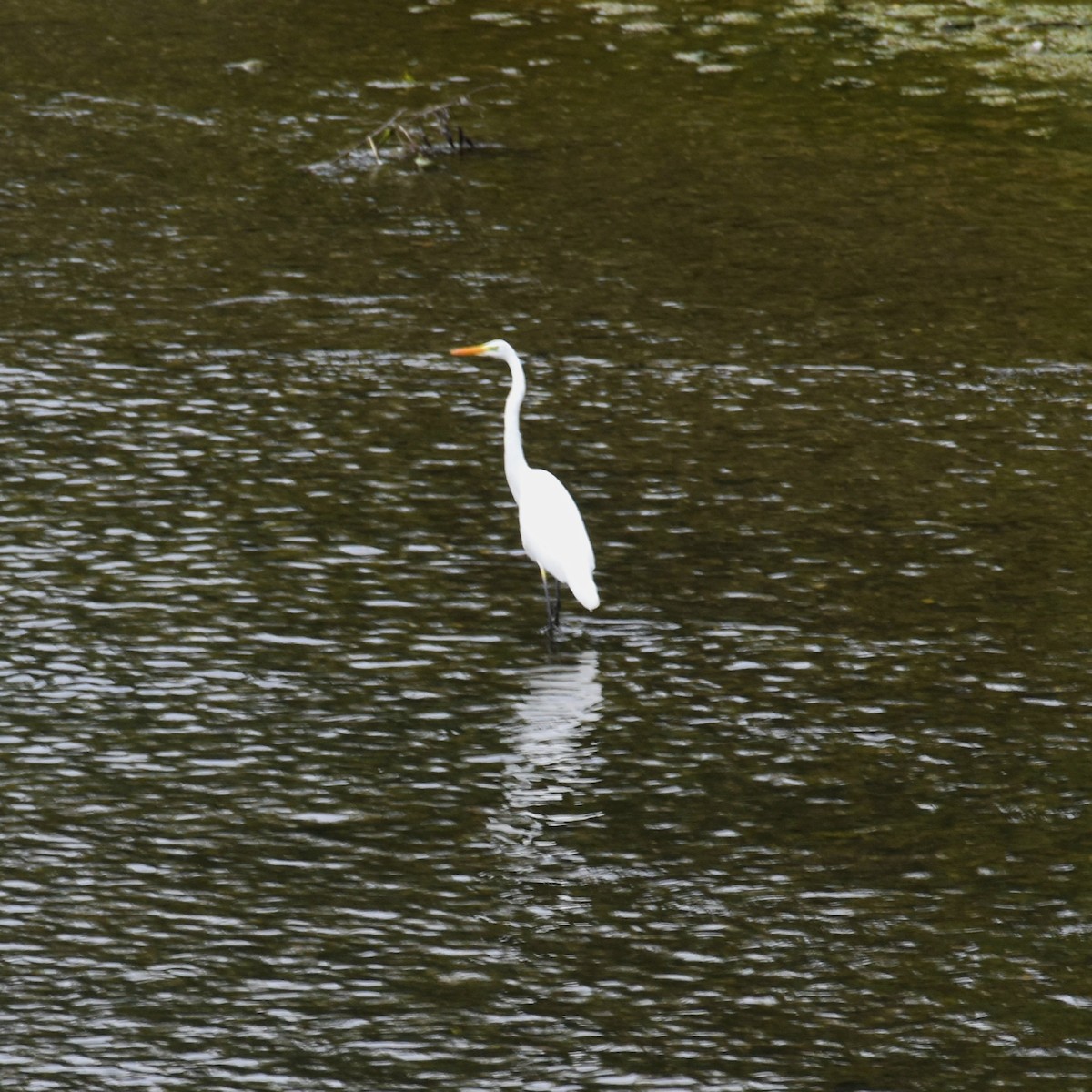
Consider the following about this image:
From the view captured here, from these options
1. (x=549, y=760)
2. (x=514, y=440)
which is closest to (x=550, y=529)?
(x=514, y=440)

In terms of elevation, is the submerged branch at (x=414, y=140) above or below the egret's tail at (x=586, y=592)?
above

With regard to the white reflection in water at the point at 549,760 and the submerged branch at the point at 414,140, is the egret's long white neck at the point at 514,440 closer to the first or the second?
the white reflection in water at the point at 549,760

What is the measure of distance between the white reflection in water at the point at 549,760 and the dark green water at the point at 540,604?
0.10 ft

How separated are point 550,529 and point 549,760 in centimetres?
212

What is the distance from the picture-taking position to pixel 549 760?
11.0 m

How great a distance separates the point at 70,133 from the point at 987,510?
44.0 ft

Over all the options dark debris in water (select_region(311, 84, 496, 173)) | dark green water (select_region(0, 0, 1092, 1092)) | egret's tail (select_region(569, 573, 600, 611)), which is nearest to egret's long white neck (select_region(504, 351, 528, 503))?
dark green water (select_region(0, 0, 1092, 1092))

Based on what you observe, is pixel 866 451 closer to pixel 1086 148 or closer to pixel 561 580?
pixel 561 580

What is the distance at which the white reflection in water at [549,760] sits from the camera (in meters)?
10.2

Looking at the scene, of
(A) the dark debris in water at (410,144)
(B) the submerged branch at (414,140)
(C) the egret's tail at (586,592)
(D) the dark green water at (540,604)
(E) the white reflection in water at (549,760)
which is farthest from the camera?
(B) the submerged branch at (414,140)

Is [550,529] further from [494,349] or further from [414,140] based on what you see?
[414,140]

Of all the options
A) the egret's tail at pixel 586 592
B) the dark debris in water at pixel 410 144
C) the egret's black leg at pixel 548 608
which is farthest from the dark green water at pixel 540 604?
the egret's tail at pixel 586 592

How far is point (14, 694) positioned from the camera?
454 inches

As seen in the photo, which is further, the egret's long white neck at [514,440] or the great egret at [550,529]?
the egret's long white neck at [514,440]
